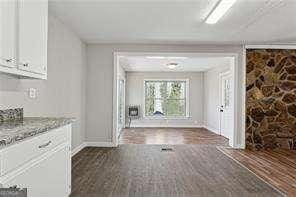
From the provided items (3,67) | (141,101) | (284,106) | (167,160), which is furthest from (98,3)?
(141,101)

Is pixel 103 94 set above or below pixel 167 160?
above

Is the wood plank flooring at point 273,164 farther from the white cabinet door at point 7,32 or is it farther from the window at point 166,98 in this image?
the window at point 166,98

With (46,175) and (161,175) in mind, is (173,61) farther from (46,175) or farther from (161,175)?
(46,175)

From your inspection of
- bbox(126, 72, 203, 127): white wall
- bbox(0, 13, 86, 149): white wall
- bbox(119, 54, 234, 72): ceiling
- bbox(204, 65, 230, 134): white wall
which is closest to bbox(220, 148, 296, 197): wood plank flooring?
bbox(119, 54, 234, 72): ceiling

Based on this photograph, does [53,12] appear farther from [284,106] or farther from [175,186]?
[284,106]

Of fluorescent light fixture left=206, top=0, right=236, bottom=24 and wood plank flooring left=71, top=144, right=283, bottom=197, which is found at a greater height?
fluorescent light fixture left=206, top=0, right=236, bottom=24

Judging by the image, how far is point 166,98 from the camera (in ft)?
45.0

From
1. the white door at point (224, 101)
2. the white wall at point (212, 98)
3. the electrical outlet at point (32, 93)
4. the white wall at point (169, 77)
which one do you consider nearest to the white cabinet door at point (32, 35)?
the electrical outlet at point (32, 93)

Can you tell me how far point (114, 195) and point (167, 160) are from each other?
2334mm

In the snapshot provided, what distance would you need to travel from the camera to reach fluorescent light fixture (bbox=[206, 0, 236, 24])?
4255 millimetres

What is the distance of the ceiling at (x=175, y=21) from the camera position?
454 centimetres

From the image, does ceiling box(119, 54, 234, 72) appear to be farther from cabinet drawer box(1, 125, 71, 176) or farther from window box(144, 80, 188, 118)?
cabinet drawer box(1, 125, 71, 176)

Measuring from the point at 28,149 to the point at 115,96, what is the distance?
5.71 m

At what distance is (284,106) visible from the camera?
764 cm
